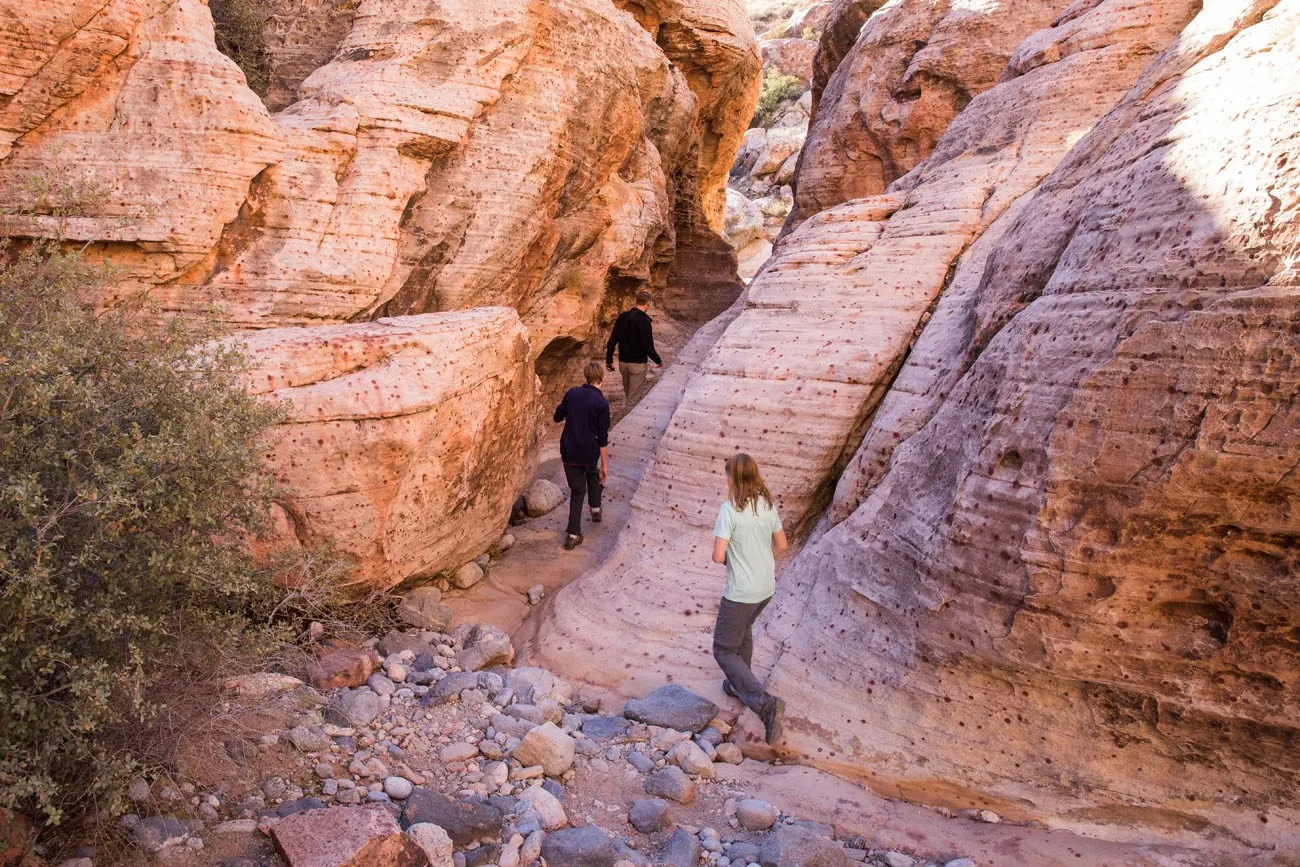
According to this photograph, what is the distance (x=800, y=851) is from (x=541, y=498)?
527 centimetres

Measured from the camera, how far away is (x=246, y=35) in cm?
878

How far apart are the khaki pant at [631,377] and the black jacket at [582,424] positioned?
3.11 metres

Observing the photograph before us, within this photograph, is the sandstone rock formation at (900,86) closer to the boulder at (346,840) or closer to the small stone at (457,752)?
Result: the small stone at (457,752)

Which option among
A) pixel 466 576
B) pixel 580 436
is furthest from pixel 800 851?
pixel 580 436

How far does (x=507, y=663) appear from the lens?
5.77 metres

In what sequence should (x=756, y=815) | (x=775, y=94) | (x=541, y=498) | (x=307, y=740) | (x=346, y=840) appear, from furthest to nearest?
(x=775, y=94), (x=541, y=498), (x=307, y=740), (x=756, y=815), (x=346, y=840)

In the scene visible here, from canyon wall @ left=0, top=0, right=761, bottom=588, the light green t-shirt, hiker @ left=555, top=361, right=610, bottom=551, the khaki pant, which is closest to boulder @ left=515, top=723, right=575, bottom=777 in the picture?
the light green t-shirt

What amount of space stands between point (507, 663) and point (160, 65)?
18.1ft

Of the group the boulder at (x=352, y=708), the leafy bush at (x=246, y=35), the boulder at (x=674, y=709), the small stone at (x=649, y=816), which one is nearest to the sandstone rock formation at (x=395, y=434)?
the boulder at (x=352, y=708)

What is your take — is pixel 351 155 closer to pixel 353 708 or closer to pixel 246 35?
pixel 246 35

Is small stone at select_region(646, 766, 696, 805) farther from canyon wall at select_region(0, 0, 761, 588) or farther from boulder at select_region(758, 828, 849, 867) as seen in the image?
canyon wall at select_region(0, 0, 761, 588)

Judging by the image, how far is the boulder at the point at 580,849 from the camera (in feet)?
11.7

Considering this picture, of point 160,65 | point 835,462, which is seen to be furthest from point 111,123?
point 835,462

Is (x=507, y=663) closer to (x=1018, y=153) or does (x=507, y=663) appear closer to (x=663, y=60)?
(x=1018, y=153)
